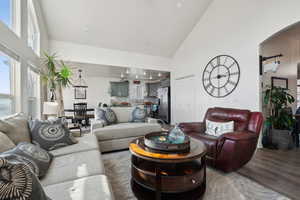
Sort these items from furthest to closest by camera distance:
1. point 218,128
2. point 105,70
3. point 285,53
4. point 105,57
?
point 105,70, point 105,57, point 285,53, point 218,128

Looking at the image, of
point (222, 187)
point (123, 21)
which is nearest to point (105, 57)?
point (123, 21)

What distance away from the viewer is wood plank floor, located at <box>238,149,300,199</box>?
173cm

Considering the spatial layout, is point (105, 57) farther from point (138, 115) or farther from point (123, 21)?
point (138, 115)

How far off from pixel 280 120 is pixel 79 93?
7451 mm

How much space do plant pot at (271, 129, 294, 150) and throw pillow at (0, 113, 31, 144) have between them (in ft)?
14.8

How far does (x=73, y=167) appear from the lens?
1314 mm

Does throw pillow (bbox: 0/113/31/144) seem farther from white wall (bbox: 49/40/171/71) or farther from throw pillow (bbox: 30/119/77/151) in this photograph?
white wall (bbox: 49/40/171/71)

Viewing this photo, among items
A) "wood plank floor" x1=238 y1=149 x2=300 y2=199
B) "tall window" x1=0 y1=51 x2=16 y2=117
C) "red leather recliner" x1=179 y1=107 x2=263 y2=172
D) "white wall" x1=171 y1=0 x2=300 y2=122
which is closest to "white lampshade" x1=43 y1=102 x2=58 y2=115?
"tall window" x1=0 y1=51 x2=16 y2=117

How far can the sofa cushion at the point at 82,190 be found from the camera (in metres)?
0.91

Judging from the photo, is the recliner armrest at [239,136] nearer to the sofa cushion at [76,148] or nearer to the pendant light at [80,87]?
the sofa cushion at [76,148]

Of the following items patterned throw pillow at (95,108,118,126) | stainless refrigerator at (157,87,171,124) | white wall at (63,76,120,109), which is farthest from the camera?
white wall at (63,76,120,109)

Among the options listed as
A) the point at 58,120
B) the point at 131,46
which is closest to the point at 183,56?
the point at 131,46

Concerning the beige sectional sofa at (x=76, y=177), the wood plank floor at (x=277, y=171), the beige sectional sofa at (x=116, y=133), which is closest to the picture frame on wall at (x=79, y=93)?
the beige sectional sofa at (x=116, y=133)

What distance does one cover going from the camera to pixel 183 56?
520cm
